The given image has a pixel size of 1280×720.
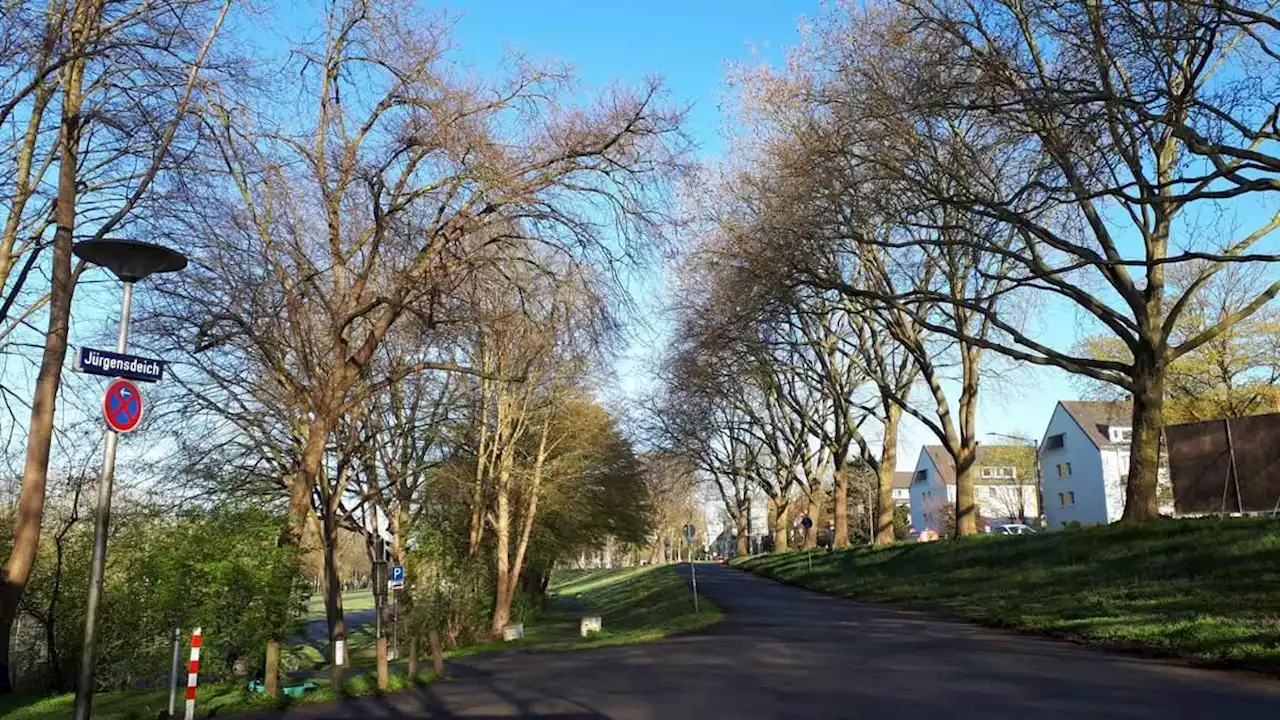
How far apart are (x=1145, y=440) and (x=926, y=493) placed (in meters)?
88.7

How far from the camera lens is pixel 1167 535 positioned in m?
19.6

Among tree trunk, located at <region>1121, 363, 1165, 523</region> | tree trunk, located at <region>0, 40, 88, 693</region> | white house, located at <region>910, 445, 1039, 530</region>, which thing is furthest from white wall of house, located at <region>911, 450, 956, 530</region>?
tree trunk, located at <region>0, 40, 88, 693</region>

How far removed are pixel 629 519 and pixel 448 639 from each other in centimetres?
1807

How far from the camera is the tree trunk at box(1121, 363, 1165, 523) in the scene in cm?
2058

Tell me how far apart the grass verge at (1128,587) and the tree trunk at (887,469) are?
5699mm

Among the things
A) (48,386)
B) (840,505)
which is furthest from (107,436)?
(840,505)

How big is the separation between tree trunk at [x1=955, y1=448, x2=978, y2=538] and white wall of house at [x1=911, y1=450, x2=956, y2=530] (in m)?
67.7

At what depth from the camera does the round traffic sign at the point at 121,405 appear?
9.27 metres

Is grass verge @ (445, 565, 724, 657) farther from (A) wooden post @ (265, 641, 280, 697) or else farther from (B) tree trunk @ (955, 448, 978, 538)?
(B) tree trunk @ (955, 448, 978, 538)

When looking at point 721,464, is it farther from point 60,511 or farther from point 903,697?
point 903,697

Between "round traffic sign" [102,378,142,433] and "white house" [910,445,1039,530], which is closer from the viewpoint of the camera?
"round traffic sign" [102,378,142,433]

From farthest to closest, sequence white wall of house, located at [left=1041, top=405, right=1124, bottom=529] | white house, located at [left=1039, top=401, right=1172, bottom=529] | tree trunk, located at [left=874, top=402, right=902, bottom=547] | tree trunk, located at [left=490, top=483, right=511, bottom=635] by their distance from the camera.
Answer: white wall of house, located at [left=1041, top=405, right=1124, bottom=529] → white house, located at [left=1039, top=401, right=1172, bottom=529] → tree trunk, located at [left=874, top=402, right=902, bottom=547] → tree trunk, located at [left=490, top=483, right=511, bottom=635]

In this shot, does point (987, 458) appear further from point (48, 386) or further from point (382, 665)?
point (48, 386)

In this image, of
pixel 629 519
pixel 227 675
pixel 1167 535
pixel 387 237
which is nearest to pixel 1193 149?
pixel 1167 535
